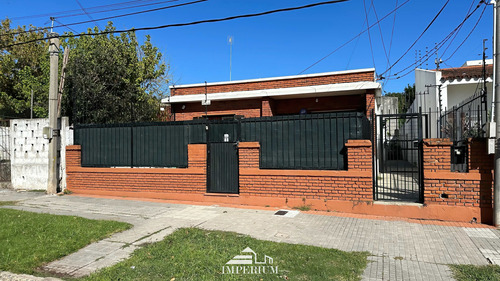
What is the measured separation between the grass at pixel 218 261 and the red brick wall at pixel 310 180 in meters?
2.73

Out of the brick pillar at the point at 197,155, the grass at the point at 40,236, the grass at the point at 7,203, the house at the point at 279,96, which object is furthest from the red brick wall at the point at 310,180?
the grass at the point at 7,203

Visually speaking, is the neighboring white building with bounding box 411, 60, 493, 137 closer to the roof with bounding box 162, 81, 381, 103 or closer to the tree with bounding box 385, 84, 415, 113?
the roof with bounding box 162, 81, 381, 103

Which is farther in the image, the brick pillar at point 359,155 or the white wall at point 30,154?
the white wall at point 30,154

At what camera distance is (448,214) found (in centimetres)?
682

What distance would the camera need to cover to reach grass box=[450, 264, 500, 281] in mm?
4016

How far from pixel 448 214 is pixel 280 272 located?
460 cm

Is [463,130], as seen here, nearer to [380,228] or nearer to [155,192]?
[380,228]

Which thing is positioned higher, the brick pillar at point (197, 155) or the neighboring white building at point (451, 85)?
the neighboring white building at point (451, 85)

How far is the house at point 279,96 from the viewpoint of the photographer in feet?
40.8

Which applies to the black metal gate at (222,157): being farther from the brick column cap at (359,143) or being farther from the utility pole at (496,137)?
the utility pole at (496,137)

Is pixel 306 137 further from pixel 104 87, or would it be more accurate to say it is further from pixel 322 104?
pixel 104 87

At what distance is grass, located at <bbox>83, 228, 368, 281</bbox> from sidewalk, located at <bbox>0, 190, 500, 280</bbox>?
0.29m

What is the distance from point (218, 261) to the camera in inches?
180

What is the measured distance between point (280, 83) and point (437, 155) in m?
7.81
